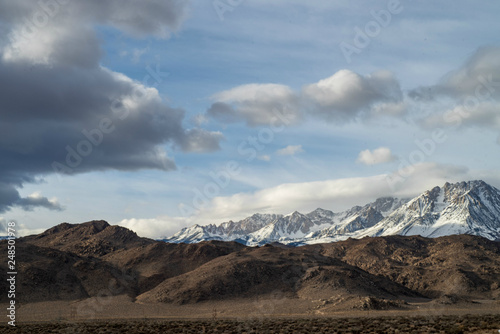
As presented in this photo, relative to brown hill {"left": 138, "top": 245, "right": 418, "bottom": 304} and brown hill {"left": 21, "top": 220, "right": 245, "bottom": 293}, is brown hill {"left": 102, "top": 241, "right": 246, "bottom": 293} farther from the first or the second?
brown hill {"left": 138, "top": 245, "right": 418, "bottom": 304}

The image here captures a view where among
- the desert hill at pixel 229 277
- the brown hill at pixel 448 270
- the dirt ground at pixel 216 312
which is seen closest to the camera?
the dirt ground at pixel 216 312

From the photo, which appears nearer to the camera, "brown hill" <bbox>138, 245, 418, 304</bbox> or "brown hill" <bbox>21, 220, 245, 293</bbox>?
"brown hill" <bbox>138, 245, 418, 304</bbox>

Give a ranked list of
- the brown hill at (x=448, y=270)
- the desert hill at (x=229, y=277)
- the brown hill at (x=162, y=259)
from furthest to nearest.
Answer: the brown hill at (x=162, y=259)
the brown hill at (x=448, y=270)
the desert hill at (x=229, y=277)

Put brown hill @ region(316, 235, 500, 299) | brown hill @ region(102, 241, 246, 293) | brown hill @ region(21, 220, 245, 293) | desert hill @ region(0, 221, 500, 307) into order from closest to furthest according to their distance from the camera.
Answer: desert hill @ region(0, 221, 500, 307) < brown hill @ region(21, 220, 245, 293) < brown hill @ region(316, 235, 500, 299) < brown hill @ region(102, 241, 246, 293)

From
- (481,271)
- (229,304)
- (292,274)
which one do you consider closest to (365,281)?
(292,274)

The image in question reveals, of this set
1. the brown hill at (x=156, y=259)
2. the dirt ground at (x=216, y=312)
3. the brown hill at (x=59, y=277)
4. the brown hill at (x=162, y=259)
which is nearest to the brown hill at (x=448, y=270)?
the dirt ground at (x=216, y=312)

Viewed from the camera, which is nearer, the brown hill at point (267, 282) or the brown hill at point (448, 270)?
the brown hill at point (267, 282)

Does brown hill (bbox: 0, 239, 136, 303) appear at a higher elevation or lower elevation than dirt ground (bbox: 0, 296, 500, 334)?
higher

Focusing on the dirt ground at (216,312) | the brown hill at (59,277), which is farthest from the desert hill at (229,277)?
the dirt ground at (216,312)

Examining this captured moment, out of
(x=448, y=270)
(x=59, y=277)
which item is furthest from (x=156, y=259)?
(x=448, y=270)

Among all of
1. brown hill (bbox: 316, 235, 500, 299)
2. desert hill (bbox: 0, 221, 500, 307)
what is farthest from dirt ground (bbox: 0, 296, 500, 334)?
brown hill (bbox: 316, 235, 500, 299)

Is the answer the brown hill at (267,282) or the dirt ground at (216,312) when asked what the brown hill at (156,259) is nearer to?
the brown hill at (267,282)

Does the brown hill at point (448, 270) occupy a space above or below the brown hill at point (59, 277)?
below

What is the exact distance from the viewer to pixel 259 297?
120188 millimetres
